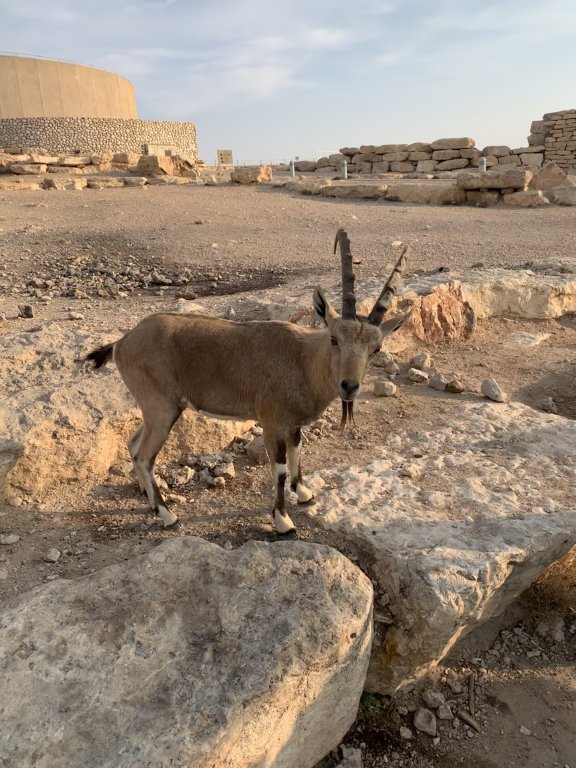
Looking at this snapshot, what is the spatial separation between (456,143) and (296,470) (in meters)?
30.0

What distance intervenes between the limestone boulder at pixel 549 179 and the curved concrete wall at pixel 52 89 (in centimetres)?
3560

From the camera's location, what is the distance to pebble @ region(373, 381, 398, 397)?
6754mm

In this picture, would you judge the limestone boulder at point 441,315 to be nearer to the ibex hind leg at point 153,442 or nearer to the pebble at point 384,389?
the pebble at point 384,389

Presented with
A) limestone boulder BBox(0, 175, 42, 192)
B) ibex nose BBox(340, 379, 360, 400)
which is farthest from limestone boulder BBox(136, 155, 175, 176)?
ibex nose BBox(340, 379, 360, 400)

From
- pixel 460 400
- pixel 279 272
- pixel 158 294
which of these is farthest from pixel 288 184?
pixel 460 400

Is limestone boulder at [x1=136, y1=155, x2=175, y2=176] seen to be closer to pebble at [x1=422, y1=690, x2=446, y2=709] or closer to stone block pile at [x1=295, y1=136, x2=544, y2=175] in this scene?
stone block pile at [x1=295, y1=136, x2=544, y2=175]

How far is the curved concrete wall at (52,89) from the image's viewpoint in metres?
40.9

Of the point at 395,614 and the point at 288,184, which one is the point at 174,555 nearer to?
the point at 395,614

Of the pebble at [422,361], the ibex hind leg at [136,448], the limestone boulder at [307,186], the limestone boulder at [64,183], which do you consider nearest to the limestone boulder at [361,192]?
the limestone boulder at [307,186]

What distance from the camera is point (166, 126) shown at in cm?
4069

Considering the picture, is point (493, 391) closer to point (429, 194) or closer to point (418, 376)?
point (418, 376)

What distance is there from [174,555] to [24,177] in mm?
25469

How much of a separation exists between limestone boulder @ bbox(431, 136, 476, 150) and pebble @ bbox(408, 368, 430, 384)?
27.2 metres

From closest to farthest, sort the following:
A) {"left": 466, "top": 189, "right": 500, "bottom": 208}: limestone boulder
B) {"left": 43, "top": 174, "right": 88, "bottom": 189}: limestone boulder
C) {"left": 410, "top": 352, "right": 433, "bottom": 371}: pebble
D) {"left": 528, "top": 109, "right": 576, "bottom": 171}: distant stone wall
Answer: {"left": 410, "top": 352, "right": 433, "bottom": 371}: pebble < {"left": 466, "top": 189, "right": 500, "bottom": 208}: limestone boulder < {"left": 43, "top": 174, "right": 88, "bottom": 189}: limestone boulder < {"left": 528, "top": 109, "right": 576, "bottom": 171}: distant stone wall
